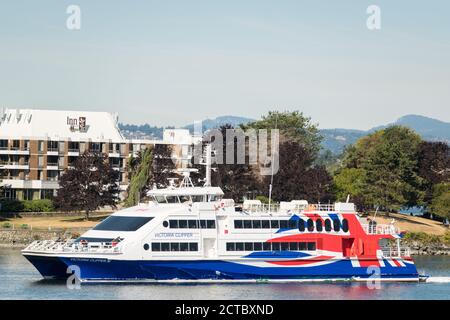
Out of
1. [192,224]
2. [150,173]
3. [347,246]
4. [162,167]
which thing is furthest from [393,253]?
[162,167]

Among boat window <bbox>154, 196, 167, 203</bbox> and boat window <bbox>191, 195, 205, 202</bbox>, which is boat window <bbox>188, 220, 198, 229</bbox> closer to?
boat window <bbox>191, 195, 205, 202</bbox>

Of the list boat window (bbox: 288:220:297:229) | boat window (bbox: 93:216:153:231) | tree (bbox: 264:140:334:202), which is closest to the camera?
boat window (bbox: 93:216:153:231)

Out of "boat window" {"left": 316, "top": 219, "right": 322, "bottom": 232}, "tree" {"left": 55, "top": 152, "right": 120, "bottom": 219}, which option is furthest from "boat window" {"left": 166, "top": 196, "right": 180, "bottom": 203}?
"tree" {"left": 55, "top": 152, "right": 120, "bottom": 219}

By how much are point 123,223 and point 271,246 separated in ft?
26.8

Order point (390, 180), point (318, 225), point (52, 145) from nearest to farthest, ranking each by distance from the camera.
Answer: point (318, 225) < point (390, 180) < point (52, 145)

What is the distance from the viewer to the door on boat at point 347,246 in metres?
62.2

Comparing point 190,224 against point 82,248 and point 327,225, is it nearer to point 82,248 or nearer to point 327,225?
point 82,248

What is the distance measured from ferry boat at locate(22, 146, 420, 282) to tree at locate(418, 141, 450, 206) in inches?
2055

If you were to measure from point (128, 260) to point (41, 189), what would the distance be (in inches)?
2750

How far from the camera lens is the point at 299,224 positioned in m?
61.2

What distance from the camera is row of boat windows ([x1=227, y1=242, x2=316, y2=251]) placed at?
60.0 m

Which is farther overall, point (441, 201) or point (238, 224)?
point (441, 201)

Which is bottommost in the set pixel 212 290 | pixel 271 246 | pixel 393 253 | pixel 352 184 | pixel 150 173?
pixel 212 290
